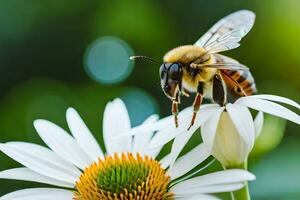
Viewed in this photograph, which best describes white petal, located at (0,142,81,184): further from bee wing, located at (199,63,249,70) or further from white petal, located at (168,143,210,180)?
bee wing, located at (199,63,249,70)

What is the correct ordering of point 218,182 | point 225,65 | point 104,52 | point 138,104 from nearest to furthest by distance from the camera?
point 218,182, point 225,65, point 138,104, point 104,52

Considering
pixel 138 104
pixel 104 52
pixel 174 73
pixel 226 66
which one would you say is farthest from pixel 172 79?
pixel 104 52

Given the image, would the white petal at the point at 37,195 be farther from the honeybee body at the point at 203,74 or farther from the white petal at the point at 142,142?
the honeybee body at the point at 203,74

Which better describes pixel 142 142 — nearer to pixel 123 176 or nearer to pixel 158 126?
pixel 123 176

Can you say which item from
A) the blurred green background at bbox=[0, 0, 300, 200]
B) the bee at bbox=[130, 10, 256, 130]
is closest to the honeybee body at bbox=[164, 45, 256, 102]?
the bee at bbox=[130, 10, 256, 130]

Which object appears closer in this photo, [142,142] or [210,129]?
[210,129]

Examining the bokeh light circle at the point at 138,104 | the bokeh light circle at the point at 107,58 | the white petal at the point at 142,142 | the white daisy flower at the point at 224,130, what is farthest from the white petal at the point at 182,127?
the bokeh light circle at the point at 107,58

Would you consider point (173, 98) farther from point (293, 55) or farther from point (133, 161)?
point (293, 55)
